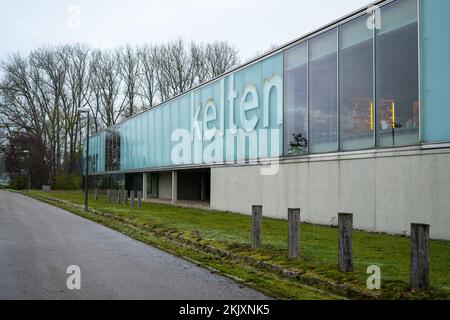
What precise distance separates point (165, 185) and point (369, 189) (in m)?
28.8

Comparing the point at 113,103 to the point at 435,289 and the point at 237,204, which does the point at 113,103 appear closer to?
the point at 237,204

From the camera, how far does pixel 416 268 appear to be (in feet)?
23.2

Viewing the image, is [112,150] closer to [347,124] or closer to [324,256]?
[347,124]

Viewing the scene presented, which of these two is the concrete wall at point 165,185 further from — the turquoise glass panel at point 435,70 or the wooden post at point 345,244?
the wooden post at point 345,244

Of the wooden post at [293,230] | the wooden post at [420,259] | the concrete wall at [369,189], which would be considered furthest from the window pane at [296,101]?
the wooden post at [420,259]

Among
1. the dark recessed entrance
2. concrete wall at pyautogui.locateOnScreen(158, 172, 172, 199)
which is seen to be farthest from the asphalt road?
concrete wall at pyautogui.locateOnScreen(158, 172, 172, 199)

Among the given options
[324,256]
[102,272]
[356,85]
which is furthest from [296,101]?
[102,272]

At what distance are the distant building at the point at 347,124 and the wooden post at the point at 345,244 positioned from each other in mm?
5162

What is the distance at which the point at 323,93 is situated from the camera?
1809cm

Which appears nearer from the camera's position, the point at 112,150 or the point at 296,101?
the point at 296,101

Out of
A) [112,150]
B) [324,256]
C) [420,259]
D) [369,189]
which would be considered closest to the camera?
[420,259]

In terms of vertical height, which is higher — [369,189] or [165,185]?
[369,189]

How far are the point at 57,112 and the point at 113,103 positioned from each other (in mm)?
7855

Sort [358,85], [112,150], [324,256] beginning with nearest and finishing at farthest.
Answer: [324,256] → [358,85] → [112,150]
